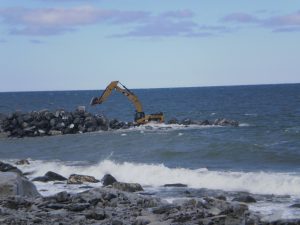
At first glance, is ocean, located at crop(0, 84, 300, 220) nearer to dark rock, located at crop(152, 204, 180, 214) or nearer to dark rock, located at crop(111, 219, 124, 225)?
dark rock, located at crop(152, 204, 180, 214)

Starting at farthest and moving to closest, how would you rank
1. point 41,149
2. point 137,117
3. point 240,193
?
point 137,117, point 41,149, point 240,193

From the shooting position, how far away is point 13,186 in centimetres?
1798

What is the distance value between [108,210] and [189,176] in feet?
31.7

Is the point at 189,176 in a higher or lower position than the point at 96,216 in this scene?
lower

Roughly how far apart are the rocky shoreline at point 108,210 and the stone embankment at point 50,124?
28891 millimetres

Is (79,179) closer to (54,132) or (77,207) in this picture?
(77,207)

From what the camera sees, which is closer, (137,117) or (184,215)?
(184,215)

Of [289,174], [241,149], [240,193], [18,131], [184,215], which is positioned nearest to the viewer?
[184,215]

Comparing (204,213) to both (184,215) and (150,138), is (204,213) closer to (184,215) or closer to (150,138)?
(184,215)

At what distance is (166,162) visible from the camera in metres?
30.6

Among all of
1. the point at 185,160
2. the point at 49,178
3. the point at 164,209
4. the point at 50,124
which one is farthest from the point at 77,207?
the point at 50,124

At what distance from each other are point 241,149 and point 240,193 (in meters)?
12.5

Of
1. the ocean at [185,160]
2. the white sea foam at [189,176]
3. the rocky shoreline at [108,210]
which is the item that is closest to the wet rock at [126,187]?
the ocean at [185,160]

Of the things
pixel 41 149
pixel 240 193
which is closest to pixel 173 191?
pixel 240 193
